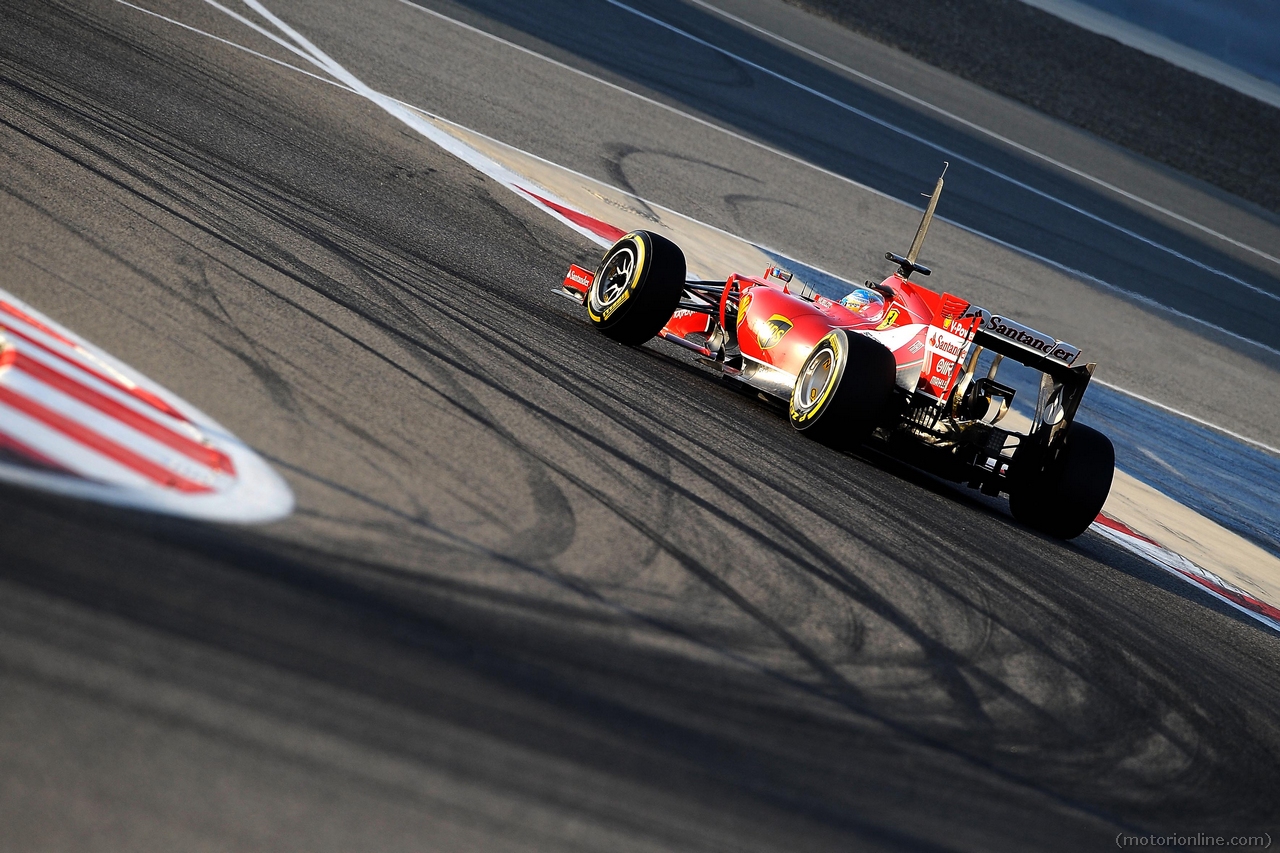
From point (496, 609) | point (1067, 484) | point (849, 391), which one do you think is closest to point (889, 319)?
point (849, 391)

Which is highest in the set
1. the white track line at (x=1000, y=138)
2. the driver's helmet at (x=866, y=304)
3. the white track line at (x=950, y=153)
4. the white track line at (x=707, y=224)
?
the white track line at (x=1000, y=138)

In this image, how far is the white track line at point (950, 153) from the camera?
65.7ft

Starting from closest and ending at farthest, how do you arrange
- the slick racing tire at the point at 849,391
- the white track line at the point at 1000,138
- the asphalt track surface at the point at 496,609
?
the asphalt track surface at the point at 496,609 → the slick racing tire at the point at 849,391 → the white track line at the point at 1000,138

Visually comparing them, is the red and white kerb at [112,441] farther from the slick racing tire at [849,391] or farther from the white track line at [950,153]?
the white track line at [950,153]

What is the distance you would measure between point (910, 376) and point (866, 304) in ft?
3.20

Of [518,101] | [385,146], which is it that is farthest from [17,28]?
[518,101]

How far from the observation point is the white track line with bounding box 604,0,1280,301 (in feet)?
65.7

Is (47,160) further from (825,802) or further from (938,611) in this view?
(825,802)

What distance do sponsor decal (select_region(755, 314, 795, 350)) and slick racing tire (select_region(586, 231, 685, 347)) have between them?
1.64ft

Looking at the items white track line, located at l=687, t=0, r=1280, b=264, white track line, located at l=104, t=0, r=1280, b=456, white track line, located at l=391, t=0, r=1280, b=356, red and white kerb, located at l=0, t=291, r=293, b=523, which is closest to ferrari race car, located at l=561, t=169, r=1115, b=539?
white track line, located at l=104, t=0, r=1280, b=456

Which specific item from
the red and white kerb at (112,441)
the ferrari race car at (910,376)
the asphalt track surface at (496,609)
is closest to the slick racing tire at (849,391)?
the ferrari race car at (910,376)

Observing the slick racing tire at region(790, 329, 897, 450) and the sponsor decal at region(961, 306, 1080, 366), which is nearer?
the slick racing tire at region(790, 329, 897, 450)

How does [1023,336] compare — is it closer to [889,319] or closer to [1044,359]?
[1044,359]

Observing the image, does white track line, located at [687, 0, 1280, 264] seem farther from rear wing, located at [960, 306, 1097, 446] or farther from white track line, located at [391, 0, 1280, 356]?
rear wing, located at [960, 306, 1097, 446]
